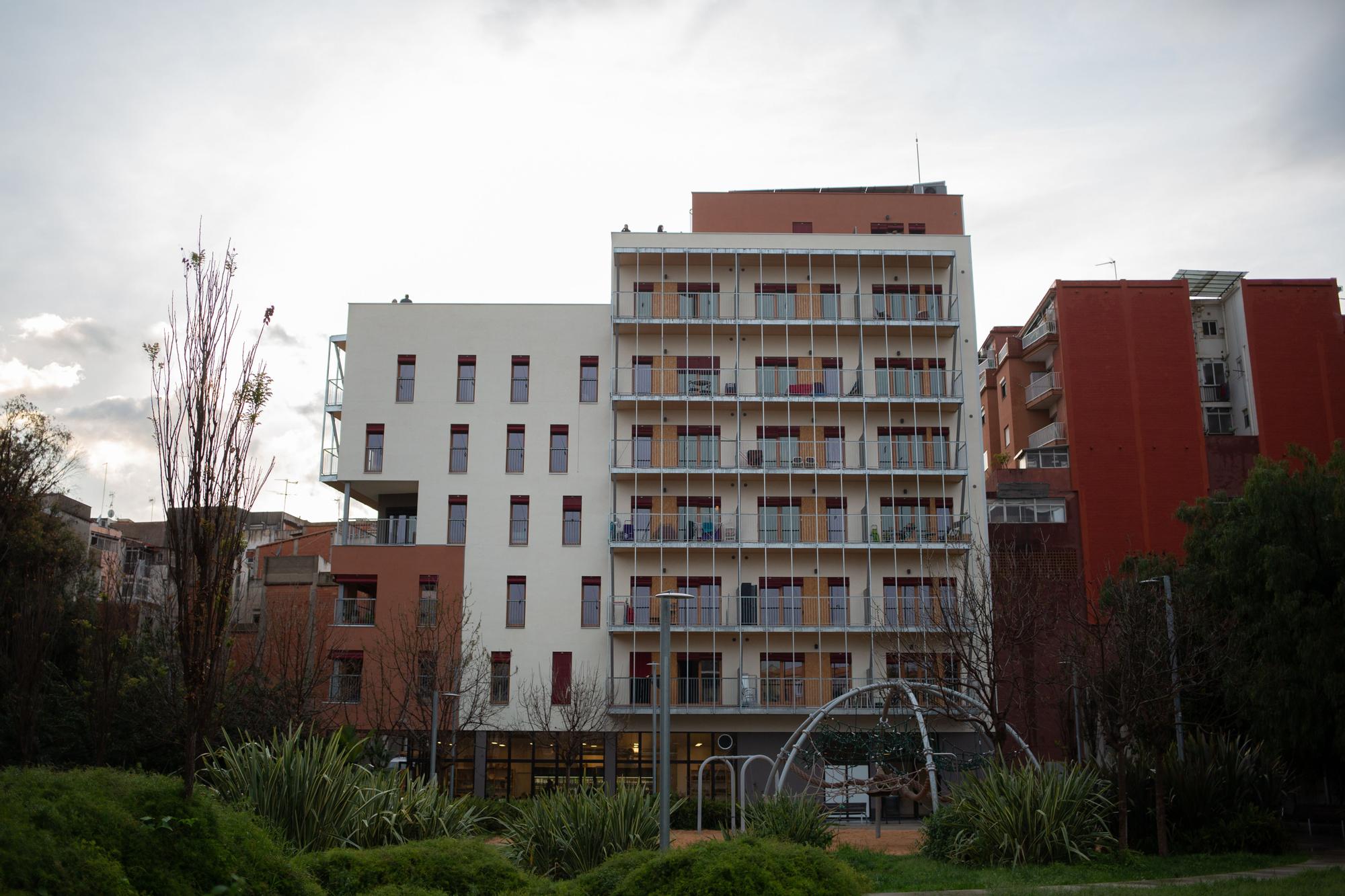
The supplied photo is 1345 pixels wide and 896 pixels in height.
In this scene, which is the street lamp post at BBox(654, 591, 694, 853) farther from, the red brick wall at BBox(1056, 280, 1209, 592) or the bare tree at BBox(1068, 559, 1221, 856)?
the red brick wall at BBox(1056, 280, 1209, 592)

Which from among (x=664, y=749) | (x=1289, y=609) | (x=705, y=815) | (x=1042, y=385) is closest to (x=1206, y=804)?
(x=1289, y=609)

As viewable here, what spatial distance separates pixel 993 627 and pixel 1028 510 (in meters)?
18.4

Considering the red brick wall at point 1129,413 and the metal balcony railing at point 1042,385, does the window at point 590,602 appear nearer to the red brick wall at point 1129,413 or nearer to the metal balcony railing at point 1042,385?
the red brick wall at point 1129,413

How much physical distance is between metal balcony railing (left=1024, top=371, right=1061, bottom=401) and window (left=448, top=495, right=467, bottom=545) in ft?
→ 81.7

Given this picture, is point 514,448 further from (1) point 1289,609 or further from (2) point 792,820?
(1) point 1289,609

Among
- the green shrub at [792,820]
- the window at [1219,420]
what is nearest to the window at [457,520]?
the green shrub at [792,820]

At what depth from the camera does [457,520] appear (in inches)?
1668

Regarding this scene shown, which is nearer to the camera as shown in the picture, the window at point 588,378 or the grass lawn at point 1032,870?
the grass lawn at point 1032,870

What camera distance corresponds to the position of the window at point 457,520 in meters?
42.2

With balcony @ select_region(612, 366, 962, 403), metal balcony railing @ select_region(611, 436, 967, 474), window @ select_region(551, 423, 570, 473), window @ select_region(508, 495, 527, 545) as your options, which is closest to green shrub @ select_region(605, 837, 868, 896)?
metal balcony railing @ select_region(611, 436, 967, 474)

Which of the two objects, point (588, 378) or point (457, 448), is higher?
point (588, 378)

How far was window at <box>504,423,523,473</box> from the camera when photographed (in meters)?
42.7

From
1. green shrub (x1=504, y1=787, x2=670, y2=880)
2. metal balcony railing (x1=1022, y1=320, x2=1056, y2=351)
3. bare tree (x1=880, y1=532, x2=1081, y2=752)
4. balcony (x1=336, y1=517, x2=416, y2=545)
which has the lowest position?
green shrub (x1=504, y1=787, x2=670, y2=880)

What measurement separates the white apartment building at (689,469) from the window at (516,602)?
0.25 feet
